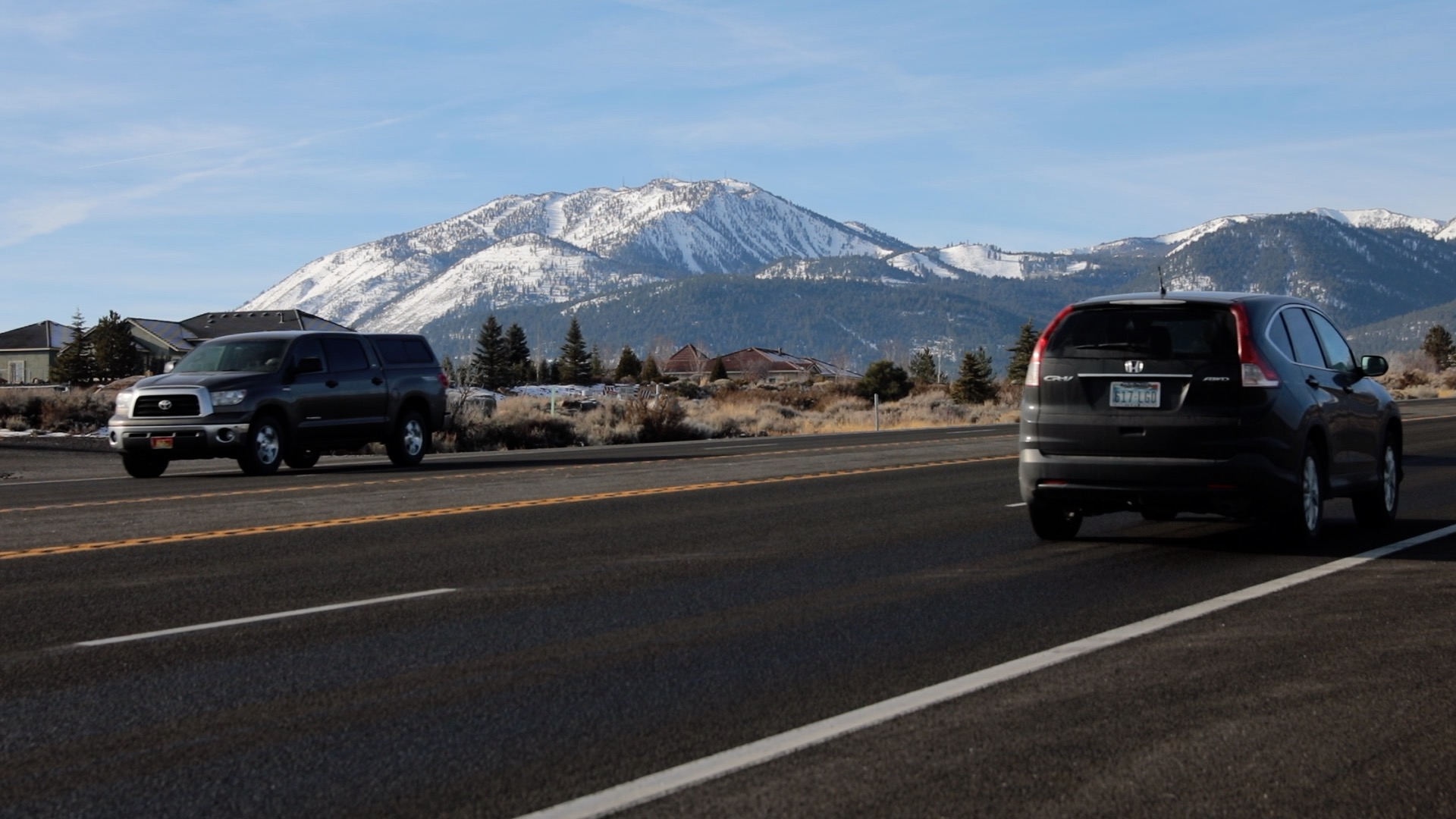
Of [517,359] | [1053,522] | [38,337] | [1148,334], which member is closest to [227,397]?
[1053,522]

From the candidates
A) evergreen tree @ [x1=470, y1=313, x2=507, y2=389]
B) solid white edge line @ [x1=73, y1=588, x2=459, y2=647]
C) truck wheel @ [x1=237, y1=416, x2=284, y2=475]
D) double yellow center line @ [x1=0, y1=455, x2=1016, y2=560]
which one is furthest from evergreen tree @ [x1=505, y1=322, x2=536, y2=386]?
solid white edge line @ [x1=73, y1=588, x2=459, y2=647]

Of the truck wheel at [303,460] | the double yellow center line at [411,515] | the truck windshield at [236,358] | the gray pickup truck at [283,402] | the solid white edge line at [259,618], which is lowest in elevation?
the solid white edge line at [259,618]

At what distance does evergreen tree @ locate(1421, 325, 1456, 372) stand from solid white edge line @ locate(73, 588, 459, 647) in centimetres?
13526

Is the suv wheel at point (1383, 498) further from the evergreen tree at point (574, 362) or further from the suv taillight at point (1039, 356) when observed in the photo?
the evergreen tree at point (574, 362)

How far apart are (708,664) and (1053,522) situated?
5448 mm

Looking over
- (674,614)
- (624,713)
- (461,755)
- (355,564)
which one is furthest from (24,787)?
(355,564)

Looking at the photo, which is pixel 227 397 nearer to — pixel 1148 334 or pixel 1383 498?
pixel 1148 334

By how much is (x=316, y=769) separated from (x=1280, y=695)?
12.4ft

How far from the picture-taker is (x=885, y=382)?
89875 millimetres

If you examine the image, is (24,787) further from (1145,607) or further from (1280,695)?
(1145,607)

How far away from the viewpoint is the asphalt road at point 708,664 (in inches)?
202

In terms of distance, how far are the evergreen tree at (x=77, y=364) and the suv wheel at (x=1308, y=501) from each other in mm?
83433

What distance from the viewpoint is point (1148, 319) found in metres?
11.1

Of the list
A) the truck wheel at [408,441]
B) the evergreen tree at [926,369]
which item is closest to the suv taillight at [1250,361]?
the truck wheel at [408,441]
